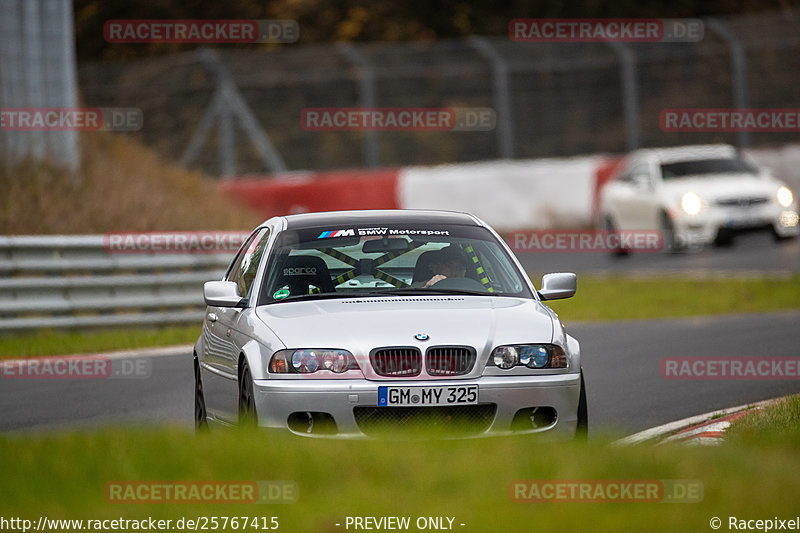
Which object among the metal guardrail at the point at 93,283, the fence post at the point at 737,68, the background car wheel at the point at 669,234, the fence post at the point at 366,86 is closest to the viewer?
the metal guardrail at the point at 93,283

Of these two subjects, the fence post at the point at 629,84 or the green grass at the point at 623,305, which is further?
the fence post at the point at 629,84

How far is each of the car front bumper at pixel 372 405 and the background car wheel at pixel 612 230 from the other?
17.1 meters

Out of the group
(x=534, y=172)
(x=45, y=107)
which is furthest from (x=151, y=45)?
(x=45, y=107)

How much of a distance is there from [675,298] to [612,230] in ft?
16.4

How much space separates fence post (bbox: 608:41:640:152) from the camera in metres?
27.8

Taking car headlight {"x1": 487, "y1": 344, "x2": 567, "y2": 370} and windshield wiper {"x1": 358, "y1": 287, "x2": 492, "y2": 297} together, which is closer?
car headlight {"x1": 487, "y1": 344, "x2": 567, "y2": 370}

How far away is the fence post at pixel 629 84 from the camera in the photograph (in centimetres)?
2783

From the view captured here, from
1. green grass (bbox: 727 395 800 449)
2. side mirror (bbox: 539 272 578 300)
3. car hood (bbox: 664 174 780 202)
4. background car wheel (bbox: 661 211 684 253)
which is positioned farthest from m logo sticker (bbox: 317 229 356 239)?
background car wheel (bbox: 661 211 684 253)

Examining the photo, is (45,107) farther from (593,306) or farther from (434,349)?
(434,349)

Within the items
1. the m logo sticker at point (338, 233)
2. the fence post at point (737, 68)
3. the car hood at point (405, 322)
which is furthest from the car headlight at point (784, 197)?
the car hood at point (405, 322)

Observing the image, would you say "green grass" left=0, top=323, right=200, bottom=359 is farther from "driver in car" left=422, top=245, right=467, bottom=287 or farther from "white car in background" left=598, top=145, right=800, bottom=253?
"white car in background" left=598, top=145, right=800, bottom=253

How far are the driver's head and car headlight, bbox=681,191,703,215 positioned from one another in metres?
A: 13.5

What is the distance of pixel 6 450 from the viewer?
6660mm

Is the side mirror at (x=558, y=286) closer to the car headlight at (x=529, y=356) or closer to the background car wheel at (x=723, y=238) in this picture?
the car headlight at (x=529, y=356)
